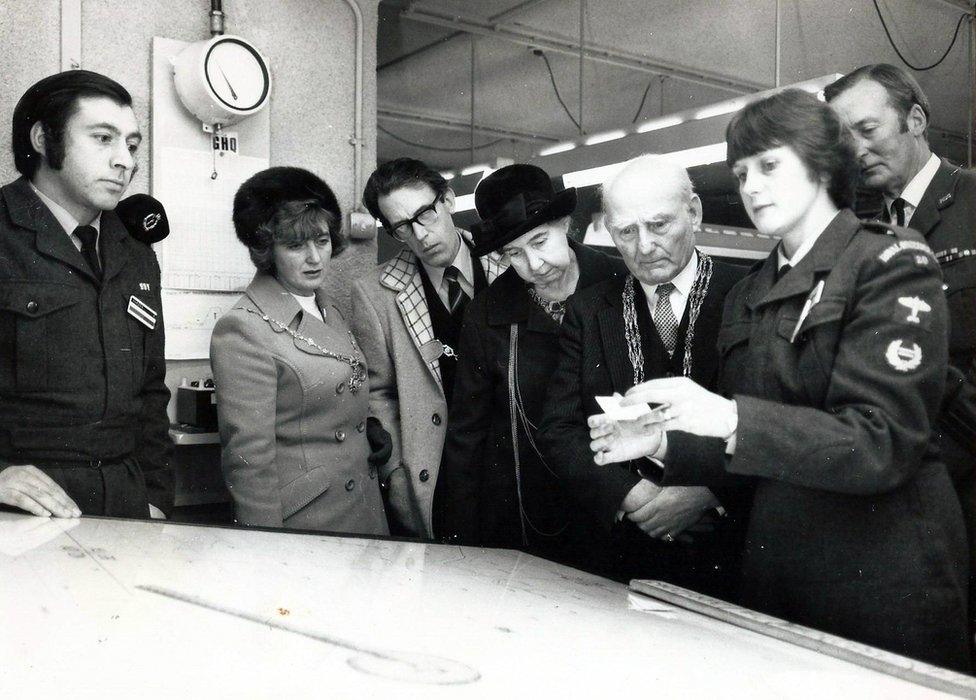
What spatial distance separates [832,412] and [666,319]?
2.21ft

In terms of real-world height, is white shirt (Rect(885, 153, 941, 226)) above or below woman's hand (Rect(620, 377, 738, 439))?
above

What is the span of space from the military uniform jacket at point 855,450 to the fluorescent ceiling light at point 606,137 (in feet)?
8.58

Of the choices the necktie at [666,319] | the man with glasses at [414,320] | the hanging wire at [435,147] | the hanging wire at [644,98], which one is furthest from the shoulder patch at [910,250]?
the hanging wire at [435,147]

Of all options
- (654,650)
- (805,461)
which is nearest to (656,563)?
(805,461)

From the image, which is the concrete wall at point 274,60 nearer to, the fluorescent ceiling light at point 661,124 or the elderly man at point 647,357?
the fluorescent ceiling light at point 661,124

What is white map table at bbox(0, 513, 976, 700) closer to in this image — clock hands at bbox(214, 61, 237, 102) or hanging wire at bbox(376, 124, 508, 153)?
clock hands at bbox(214, 61, 237, 102)

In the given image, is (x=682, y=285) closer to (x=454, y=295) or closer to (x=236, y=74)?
(x=454, y=295)

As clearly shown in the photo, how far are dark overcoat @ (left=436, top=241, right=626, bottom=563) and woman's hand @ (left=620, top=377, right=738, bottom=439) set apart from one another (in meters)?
0.89

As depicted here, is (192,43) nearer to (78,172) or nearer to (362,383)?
(78,172)

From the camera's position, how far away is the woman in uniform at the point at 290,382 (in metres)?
2.22

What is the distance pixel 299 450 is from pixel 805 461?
1410 millimetres

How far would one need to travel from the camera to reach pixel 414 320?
2.50 metres

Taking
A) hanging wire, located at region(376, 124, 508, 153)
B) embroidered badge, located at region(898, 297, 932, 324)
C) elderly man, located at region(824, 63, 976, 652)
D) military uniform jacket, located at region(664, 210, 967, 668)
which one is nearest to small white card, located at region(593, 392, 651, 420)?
military uniform jacket, located at region(664, 210, 967, 668)

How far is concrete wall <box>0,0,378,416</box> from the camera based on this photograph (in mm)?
2609
